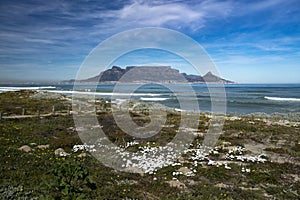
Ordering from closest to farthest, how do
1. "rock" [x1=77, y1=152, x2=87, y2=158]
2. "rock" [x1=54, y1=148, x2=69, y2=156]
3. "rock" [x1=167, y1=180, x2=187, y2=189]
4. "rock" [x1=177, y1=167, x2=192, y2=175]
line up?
"rock" [x1=167, y1=180, x2=187, y2=189] → "rock" [x1=177, y1=167, x2=192, y2=175] → "rock" [x1=77, y1=152, x2=87, y2=158] → "rock" [x1=54, y1=148, x2=69, y2=156]

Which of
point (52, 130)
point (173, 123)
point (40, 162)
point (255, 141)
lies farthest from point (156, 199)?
point (173, 123)

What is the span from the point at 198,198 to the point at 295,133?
18.6m

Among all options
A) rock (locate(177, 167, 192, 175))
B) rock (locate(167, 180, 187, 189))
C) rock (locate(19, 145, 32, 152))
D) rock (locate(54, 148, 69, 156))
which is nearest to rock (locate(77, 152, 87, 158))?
rock (locate(54, 148, 69, 156))

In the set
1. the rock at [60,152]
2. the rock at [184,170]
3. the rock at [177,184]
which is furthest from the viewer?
the rock at [60,152]

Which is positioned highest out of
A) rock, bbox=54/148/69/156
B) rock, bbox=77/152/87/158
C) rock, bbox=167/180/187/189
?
rock, bbox=54/148/69/156

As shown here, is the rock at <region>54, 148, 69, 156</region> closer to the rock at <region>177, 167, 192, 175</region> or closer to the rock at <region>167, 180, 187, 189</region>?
the rock at <region>177, 167, 192, 175</region>

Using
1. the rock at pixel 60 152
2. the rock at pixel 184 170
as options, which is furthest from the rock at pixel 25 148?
the rock at pixel 184 170

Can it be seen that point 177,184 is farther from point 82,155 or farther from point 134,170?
point 82,155

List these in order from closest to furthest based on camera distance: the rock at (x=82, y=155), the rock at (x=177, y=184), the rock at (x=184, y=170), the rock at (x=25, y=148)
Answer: the rock at (x=177, y=184) → the rock at (x=184, y=170) → the rock at (x=82, y=155) → the rock at (x=25, y=148)

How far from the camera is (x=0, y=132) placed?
67.1 ft

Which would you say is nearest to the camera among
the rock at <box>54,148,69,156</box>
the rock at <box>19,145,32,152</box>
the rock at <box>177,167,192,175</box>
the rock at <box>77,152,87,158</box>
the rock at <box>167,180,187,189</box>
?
the rock at <box>167,180,187,189</box>

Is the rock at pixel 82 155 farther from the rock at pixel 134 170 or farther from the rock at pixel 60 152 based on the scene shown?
the rock at pixel 134 170

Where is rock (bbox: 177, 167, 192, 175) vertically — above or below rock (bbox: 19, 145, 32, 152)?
below

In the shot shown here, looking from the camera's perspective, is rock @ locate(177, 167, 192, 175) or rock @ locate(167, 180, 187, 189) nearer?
rock @ locate(167, 180, 187, 189)
